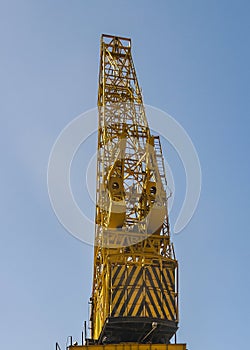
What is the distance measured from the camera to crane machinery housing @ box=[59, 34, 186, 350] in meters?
24.2

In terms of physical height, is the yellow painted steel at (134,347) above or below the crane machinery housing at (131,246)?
below

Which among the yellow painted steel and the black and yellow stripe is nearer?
the yellow painted steel

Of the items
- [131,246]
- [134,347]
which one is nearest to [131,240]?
[131,246]

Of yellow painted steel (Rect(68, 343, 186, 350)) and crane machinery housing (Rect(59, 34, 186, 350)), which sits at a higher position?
crane machinery housing (Rect(59, 34, 186, 350))

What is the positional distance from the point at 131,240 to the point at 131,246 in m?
0.33

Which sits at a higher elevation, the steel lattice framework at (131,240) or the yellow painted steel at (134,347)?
the steel lattice framework at (131,240)

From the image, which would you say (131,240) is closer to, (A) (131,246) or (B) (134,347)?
(A) (131,246)

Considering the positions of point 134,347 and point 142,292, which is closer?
point 134,347

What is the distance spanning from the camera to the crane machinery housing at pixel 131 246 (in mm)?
24250

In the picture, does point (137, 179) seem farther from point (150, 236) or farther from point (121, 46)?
point (121, 46)

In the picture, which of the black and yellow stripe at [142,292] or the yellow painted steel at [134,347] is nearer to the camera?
the yellow painted steel at [134,347]

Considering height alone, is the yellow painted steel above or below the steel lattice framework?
below

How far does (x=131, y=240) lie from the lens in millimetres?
26094

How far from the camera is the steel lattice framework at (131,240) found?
79.9 feet
